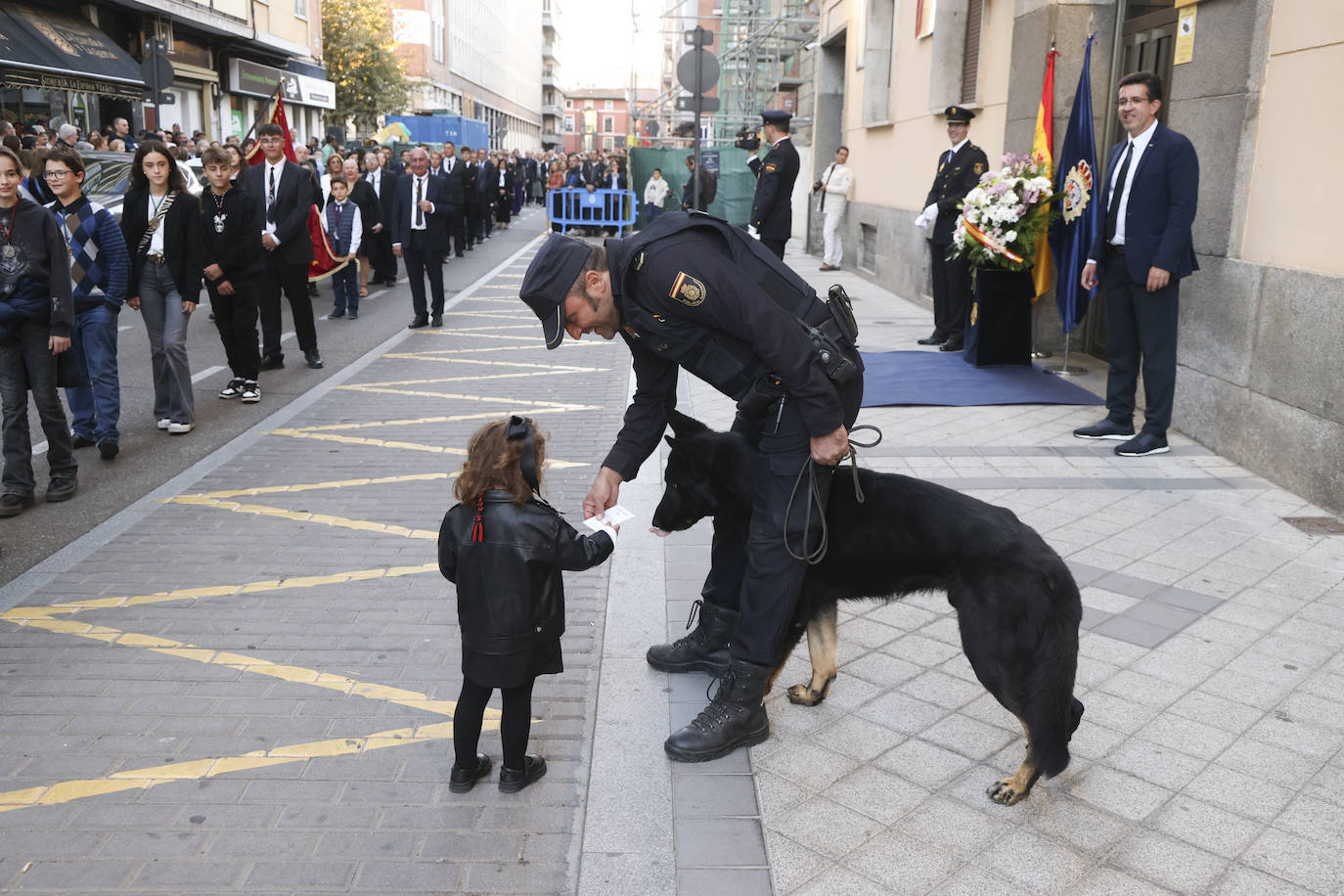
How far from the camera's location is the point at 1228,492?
6281mm

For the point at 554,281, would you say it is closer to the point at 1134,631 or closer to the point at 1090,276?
the point at 1134,631

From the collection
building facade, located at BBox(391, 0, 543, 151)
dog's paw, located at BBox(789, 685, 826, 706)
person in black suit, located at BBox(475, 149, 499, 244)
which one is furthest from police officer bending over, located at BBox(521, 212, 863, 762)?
building facade, located at BBox(391, 0, 543, 151)

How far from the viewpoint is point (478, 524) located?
10.7ft

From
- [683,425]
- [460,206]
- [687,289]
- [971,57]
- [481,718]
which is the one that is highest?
[971,57]

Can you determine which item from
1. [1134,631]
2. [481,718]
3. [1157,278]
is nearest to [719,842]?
[481,718]

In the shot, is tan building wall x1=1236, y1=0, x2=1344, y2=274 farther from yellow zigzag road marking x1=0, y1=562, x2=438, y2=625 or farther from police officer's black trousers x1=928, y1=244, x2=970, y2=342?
yellow zigzag road marking x1=0, y1=562, x2=438, y2=625

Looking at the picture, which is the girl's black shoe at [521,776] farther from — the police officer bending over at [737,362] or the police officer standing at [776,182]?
the police officer standing at [776,182]

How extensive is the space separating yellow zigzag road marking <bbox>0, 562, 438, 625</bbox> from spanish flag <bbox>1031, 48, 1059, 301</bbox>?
6.05m

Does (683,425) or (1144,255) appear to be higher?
(1144,255)

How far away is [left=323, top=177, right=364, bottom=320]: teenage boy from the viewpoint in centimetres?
1313

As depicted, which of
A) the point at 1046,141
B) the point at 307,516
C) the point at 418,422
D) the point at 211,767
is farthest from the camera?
the point at 1046,141

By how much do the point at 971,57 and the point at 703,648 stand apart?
10810 mm

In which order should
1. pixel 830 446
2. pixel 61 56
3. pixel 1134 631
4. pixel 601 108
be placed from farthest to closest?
1. pixel 601 108
2. pixel 61 56
3. pixel 1134 631
4. pixel 830 446

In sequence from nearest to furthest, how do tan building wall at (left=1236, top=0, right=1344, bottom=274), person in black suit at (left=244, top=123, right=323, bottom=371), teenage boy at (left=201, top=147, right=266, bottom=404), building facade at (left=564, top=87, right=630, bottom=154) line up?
tan building wall at (left=1236, top=0, right=1344, bottom=274) < teenage boy at (left=201, top=147, right=266, bottom=404) < person in black suit at (left=244, top=123, right=323, bottom=371) < building facade at (left=564, top=87, right=630, bottom=154)
